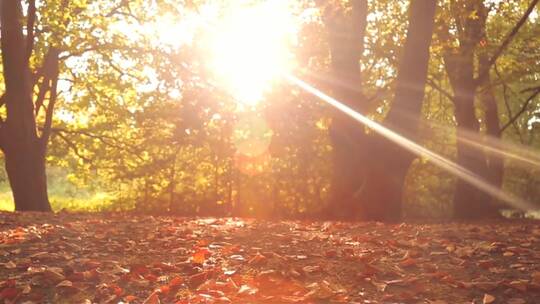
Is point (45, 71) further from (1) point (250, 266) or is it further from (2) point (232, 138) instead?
(1) point (250, 266)

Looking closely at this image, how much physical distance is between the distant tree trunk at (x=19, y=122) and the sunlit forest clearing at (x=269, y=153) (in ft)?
0.14

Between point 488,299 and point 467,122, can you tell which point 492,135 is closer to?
point 467,122

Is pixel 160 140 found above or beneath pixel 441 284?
above

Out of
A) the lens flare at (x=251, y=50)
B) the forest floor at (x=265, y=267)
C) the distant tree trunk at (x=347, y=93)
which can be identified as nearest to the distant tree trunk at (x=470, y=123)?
the distant tree trunk at (x=347, y=93)

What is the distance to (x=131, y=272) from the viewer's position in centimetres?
436

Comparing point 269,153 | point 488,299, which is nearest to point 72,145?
point 269,153

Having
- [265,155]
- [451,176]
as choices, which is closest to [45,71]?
[265,155]

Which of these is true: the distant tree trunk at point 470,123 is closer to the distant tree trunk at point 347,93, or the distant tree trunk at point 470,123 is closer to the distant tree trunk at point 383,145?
the distant tree trunk at point 347,93

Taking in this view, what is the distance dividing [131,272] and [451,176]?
22.6 metres

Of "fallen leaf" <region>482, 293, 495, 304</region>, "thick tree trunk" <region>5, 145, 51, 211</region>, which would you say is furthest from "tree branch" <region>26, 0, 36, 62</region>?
"fallen leaf" <region>482, 293, 495, 304</region>

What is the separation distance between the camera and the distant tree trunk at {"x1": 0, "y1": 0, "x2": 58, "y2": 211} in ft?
37.6

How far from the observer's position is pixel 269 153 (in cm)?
1936

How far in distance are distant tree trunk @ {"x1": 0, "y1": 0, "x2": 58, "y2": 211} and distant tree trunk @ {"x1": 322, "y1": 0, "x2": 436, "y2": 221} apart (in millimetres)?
7009

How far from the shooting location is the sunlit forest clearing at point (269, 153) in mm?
4270
